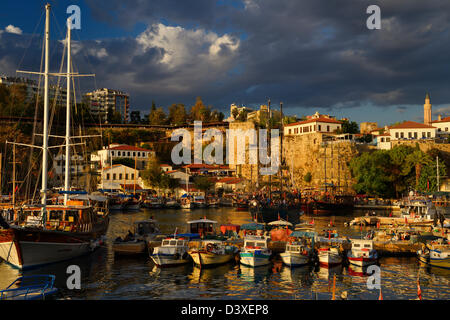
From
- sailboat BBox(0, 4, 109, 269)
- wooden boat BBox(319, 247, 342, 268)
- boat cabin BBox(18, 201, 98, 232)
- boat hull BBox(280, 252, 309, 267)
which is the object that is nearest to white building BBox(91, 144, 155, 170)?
sailboat BBox(0, 4, 109, 269)

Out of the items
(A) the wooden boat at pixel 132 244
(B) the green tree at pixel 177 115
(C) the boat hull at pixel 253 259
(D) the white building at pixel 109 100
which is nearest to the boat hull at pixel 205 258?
(C) the boat hull at pixel 253 259

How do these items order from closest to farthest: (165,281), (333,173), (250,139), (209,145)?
(165,281) < (333,173) < (250,139) < (209,145)

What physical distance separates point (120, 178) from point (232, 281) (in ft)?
225

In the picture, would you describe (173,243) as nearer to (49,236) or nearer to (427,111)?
(49,236)

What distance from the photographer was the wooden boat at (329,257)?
85.7 feet

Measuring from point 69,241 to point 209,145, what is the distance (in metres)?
92.5

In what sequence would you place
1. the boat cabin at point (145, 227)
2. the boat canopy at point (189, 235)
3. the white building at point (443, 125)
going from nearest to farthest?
the boat canopy at point (189, 235)
the boat cabin at point (145, 227)
the white building at point (443, 125)

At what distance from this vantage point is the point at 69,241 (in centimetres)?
2670

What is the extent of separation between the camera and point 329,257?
26.2 meters

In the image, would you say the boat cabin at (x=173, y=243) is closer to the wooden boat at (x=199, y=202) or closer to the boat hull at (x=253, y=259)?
the boat hull at (x=253, y=259)

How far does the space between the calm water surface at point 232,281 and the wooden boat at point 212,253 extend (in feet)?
1.57

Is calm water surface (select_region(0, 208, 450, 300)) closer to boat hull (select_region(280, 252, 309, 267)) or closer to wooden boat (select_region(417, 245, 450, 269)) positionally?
boat hull (select_region(280, 252, 309, 267))

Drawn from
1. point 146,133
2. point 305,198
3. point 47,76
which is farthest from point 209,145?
point 47,76
